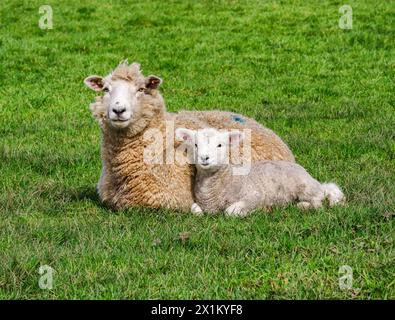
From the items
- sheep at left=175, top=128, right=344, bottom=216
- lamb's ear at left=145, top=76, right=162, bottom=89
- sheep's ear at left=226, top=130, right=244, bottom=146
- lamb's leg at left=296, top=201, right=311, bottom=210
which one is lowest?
lamb's leg at left=296, top=201, right=311, bottom=210

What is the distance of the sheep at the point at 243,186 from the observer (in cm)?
777

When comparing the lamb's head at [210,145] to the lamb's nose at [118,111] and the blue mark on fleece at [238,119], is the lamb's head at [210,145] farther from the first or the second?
the blue mark on fleece at [238,119]

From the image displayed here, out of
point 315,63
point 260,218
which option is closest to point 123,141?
point 260,218

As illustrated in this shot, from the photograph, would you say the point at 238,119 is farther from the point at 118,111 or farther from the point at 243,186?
the point at 118,111

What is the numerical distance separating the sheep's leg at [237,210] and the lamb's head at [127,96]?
4.03ft

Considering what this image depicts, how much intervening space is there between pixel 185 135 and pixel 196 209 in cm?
71

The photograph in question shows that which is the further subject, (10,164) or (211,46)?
(211,46)

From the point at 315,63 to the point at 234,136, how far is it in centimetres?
1047

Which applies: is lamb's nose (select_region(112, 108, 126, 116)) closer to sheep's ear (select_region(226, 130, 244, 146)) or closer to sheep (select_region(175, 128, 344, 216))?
sheep (select_region(175, 128, 344, 216))

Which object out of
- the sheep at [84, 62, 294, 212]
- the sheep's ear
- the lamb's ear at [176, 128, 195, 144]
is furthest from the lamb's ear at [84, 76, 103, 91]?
the sheep's ear

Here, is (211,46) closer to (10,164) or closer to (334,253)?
(10,164)

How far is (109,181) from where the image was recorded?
8.41 m

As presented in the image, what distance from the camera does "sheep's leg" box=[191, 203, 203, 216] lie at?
7.84m

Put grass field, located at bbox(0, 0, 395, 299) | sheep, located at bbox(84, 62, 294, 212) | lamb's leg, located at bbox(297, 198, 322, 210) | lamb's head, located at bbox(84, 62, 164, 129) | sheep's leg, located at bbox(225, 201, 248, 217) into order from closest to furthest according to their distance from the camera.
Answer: grass field, located at bbox(0, 0, 395, 299), sheep's leg, located at bbox(225, 201, 248, 217), lamb's leg, located at bbox(297, 198, 322, 210), lamb's head, located at bbox(84, 62, 164, 129), sheep, located at bbox(84, 62, 294, 212)
